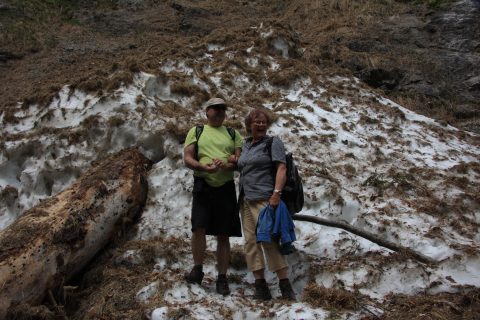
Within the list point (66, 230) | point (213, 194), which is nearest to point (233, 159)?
point (213, 194)

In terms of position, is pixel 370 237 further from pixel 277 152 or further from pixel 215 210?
pixel 215 210

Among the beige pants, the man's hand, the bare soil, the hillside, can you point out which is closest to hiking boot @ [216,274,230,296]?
the hillside

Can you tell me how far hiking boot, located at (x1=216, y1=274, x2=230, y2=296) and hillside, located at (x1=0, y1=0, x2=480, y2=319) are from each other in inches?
4.1

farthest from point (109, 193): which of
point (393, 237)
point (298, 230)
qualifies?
point (393, 237)

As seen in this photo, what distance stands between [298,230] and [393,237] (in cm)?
132

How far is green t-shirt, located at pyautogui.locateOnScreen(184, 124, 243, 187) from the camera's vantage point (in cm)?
566

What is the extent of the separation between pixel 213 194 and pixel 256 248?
2.80ft

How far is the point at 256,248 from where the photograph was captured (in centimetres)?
542

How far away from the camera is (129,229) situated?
6840 millimetres

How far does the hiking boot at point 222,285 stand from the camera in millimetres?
5504

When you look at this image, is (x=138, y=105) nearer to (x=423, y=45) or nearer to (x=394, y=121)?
(x=394, y=121)

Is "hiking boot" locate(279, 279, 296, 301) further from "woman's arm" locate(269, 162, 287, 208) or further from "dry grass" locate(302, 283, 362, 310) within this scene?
"woman's arm" locate(269, 162, 287, 208)

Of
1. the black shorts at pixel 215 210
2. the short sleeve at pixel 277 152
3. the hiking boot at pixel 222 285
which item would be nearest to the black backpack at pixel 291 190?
the short sleeve at pixel 277 152

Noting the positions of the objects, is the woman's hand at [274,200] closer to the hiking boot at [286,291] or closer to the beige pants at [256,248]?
the beige pants at [256,248]
